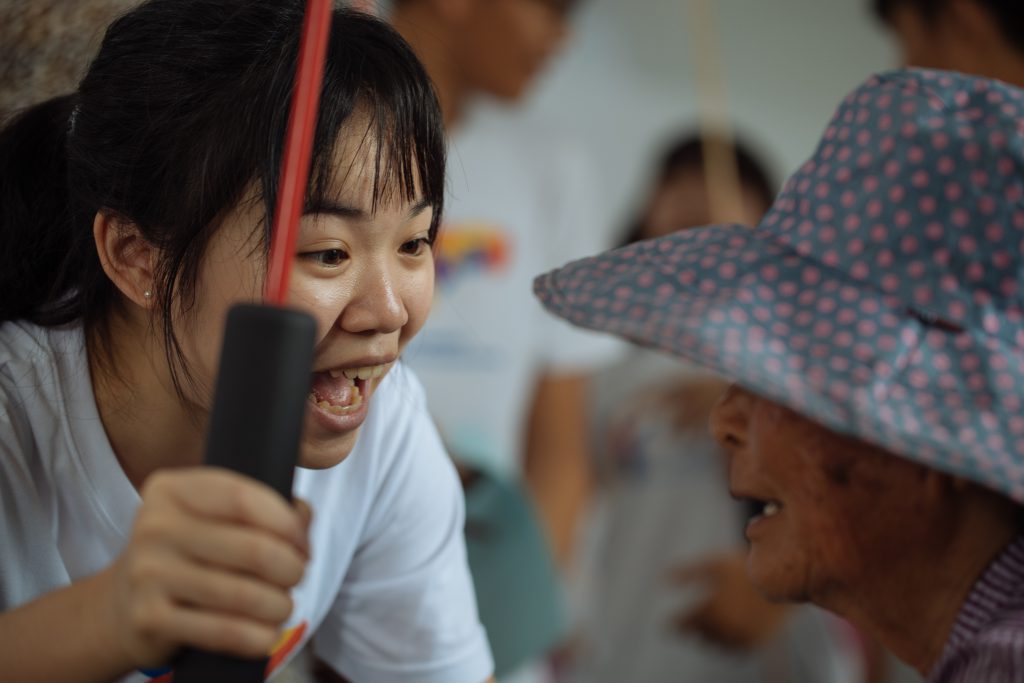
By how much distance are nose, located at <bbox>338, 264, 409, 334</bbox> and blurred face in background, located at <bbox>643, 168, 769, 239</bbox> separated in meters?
1.47

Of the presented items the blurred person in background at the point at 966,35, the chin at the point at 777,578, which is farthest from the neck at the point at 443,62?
the chin at the point at 777,578

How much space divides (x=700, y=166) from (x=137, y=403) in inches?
61.1

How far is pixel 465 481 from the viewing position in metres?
1.24

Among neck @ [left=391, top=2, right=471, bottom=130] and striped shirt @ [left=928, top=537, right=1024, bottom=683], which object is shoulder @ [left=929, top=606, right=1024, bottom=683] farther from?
neck @ [left=391, top=2, right=471, bottom=130]

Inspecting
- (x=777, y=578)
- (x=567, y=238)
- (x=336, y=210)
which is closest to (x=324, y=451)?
(x=336, y=210)

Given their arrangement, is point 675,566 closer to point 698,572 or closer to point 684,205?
point 698,572

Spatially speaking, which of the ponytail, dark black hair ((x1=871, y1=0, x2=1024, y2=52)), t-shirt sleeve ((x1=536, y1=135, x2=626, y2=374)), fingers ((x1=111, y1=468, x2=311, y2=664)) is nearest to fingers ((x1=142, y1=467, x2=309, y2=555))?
fingers ((x1=111, y1=468, x2=311, y2=664))

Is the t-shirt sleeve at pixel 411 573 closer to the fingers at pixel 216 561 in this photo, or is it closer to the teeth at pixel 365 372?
the teeth at pixel 365 372

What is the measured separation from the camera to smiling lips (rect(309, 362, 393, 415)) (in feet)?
2.07

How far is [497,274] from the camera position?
149cm

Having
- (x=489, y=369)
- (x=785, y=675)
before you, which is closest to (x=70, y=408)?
(x=489, y=369)

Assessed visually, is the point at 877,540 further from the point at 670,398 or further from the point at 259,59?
the point at 670,398

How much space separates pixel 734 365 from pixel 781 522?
0.15 m

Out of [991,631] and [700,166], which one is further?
[700,166]
